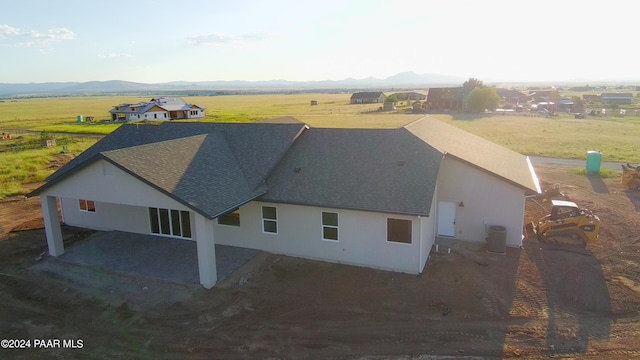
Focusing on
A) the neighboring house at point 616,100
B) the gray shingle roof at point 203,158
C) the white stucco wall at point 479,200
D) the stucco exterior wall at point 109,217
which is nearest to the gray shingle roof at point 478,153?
the white stucco wall at point 479,200

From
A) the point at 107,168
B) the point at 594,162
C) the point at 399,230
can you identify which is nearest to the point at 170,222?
the point at 107,168

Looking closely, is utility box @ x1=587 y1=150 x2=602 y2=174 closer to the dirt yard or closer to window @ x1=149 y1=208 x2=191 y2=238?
the dirt yard

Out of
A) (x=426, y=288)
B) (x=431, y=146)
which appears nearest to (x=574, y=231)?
(x=431, y=146)

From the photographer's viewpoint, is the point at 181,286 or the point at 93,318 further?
the point at 181,286

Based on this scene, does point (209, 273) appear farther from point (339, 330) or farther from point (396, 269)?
point (396, 269)

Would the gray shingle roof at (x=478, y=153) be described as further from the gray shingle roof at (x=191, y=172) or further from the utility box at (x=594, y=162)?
the utility box at (x=594, y=162)

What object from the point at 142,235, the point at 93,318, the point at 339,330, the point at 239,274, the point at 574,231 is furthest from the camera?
the point at 142,235

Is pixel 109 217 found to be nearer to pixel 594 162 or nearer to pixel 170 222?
pixel 170 222

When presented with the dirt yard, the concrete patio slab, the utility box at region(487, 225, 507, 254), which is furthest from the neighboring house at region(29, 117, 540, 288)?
the dirt yard
